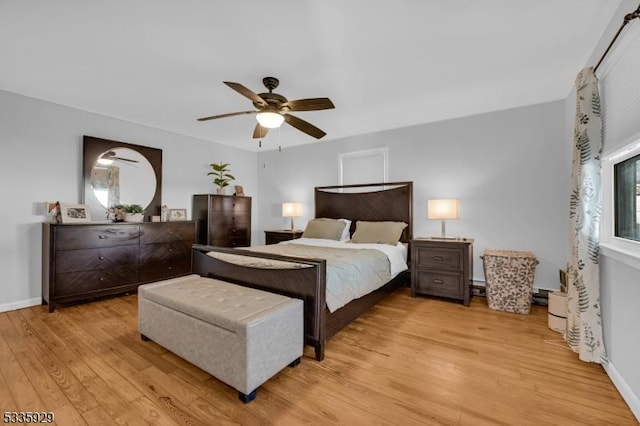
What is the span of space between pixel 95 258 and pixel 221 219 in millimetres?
1961

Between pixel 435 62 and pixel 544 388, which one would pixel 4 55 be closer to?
pixel 435 62

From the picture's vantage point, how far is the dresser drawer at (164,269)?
4000mm

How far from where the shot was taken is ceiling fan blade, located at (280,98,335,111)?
247cm

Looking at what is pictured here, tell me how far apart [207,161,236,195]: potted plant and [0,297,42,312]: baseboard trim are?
2822mm

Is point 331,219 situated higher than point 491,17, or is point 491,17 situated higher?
point 491,17

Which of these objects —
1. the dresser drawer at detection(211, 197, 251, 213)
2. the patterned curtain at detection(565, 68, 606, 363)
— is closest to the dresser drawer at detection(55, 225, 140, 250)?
the dresser drawer at detection(211, 197, 251, 213)

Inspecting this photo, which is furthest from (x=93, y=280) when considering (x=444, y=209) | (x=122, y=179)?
(x=444, y=209)

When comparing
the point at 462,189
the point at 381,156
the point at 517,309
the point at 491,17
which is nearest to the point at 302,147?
the point at 381,156

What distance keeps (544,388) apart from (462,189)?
2.69 metres

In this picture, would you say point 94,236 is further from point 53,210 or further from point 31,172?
point 31,172

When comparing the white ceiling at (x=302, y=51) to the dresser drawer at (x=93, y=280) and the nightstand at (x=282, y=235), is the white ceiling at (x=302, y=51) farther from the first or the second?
the nightstand at (x=282, y=235)

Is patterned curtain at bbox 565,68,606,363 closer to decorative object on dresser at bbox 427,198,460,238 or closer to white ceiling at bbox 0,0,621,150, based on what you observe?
white ceiling at bbox 0,0,621,150

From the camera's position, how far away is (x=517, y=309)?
3201 mm

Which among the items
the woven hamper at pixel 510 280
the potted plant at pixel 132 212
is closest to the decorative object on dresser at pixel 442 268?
the woven hamper at pixel 510 280
